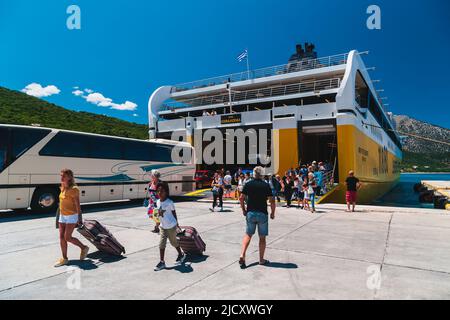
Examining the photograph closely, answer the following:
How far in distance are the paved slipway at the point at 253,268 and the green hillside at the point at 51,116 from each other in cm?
3635

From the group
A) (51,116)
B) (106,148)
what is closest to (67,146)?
(106,148)

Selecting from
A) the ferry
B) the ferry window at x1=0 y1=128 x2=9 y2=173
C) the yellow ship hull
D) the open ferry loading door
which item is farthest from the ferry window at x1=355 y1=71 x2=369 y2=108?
the ferry window at x1=0 y1=128 x2=9 y2=173

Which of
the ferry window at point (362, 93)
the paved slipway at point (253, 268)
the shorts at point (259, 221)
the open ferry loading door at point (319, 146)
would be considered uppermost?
the ferry window at point (362, 93)

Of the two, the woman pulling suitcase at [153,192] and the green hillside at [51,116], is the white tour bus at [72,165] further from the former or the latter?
the green hillside at [51,116]

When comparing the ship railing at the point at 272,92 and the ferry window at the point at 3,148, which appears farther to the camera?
the ship railing at the point at 272,92

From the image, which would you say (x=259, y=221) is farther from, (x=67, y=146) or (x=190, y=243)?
(x=67, y=146)

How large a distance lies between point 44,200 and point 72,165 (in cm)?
174

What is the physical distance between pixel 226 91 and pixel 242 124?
6265mm

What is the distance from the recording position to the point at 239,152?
93.3ft

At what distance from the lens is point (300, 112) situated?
21.2 m

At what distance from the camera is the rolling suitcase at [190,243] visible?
17.1 feet

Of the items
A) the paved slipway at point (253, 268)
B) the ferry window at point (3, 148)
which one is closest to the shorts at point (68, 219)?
the paved slipway at point (253, 268)

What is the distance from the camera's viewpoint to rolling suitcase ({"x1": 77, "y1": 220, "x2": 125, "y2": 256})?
5066mm

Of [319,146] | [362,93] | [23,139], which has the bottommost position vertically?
[23,139]
